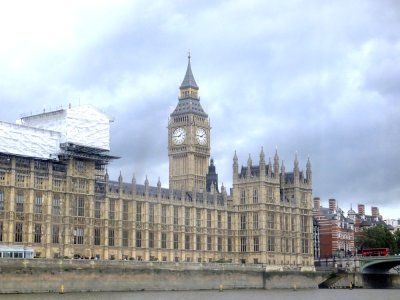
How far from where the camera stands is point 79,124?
111m

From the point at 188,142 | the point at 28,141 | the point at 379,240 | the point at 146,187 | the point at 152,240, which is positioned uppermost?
the point at 188,142

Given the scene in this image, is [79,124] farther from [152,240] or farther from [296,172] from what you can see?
[296,172]

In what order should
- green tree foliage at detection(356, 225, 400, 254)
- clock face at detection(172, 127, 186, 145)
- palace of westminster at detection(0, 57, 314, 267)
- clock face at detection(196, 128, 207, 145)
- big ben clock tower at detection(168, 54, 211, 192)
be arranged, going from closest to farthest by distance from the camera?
palace of westminster at detection(0, 57, 314, 267)
green tree foliage at detection(356, 225, 400, 254)
big ben clock tower at detection(168, 54, 211, 192)
clock face at detection(172, 127, 186, 145)
clock face at detection(196, 128, 207, 145)

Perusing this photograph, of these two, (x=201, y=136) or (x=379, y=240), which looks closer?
(x=379, y=240)

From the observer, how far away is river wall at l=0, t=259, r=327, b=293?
88.6 metres

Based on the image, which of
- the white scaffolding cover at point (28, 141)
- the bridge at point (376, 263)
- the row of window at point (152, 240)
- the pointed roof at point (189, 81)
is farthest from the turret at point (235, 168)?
the white scaffolding cover at point (28, 141)

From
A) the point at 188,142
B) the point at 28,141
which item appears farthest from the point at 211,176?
the point at 28,141

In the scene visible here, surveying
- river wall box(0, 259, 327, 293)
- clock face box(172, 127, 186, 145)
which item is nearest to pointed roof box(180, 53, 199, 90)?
clock face box(172, 127, 186, 145)

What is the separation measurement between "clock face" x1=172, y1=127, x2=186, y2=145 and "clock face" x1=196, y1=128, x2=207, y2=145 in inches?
110

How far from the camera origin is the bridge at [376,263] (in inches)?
5177

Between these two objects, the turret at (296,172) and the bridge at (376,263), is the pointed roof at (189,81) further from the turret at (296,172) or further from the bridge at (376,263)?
the bridge at (376,263)

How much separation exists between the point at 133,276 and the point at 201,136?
232ft

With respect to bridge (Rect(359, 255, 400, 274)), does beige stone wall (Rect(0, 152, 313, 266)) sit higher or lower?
higher

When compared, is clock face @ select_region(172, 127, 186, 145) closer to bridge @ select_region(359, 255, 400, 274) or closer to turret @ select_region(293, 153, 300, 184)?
turret @ select_region(293, 153, 300, 184)
